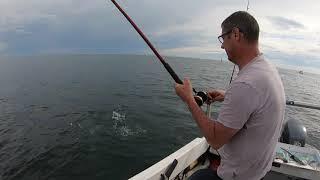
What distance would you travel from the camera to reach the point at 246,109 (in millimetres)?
2018

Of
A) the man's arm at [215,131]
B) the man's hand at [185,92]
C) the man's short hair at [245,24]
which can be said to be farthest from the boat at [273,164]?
the man's short hair at [245,24]

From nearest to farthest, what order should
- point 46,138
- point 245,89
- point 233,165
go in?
point 245,89 → point 233,165 → point 46,138

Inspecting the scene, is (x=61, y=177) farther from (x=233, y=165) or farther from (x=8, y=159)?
(x=233, y=165)

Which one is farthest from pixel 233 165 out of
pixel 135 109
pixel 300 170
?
pixel 135 109

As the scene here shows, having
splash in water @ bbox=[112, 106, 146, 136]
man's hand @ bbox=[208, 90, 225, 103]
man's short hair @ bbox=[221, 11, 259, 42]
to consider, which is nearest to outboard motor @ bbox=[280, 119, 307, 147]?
man's hand @ bbox=[208, 90, 225, 103]

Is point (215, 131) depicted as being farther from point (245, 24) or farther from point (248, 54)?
point (245, 24)

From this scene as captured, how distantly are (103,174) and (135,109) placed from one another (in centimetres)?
904

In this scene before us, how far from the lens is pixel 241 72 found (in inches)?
86.6

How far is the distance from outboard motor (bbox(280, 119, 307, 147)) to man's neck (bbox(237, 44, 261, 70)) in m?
5.04

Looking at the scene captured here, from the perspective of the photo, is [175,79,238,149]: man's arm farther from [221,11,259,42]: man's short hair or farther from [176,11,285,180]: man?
[221,11,259,42]: man's short hair

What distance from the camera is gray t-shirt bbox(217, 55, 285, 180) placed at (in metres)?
2.02

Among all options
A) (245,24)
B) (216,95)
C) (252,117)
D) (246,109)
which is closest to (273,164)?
(216,95)

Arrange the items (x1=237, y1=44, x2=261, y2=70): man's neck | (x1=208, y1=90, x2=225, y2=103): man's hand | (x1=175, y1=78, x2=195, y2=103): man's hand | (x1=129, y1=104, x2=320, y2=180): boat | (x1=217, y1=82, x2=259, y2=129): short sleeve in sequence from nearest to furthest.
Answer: (x1=217, y1=82, x2=259, y2=129): short sleeve < (x1=237, y1=44, x2=261, y2=70): man's neck < (x1=175, y1=78, x2=195, y2=103): man's hand < (x1=208, y1=90, x2=225, y2=103): man's hand < (x1=129, y1=104, x2=320, y2=180): boat

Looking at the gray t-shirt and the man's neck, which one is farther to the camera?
the man's neck
